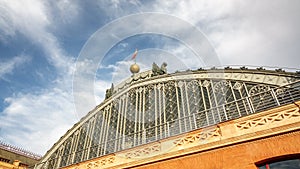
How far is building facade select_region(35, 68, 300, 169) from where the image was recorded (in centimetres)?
553

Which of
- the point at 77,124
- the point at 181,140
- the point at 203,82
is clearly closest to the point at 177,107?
the point at 203,82

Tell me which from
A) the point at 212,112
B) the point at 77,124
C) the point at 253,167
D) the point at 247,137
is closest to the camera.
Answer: the point at 253,167

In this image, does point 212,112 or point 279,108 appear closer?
point 279,108

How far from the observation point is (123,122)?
14477 mm

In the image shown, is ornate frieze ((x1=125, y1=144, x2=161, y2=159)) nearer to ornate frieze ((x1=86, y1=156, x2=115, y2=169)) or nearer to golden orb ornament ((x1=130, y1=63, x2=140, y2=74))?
ornate frieze ((x1=86, y1=156, x2=115, y2=169))

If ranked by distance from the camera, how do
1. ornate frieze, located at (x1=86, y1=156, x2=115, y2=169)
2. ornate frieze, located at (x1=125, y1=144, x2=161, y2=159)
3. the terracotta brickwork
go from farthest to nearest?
ornate frieze, located at (x1=86, y1=156, x2=115, y2=169) → ornate frieze, located at (x1=125, y1=144, x2=161, y2=159) → the terracotta brickwork

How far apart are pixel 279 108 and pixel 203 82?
708 cm

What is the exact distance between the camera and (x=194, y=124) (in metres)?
10.5

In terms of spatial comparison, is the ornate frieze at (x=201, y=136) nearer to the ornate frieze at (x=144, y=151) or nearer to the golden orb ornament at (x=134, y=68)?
the ornate frieze at (x=144, y=151)

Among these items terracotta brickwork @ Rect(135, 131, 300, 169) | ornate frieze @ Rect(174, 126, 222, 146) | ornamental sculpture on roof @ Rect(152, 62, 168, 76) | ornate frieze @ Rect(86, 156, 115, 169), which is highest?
ornamental sculpture on roof @ Rect(152, 62, 168, 76)

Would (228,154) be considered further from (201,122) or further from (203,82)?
(203,82)

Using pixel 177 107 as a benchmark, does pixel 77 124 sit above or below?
above

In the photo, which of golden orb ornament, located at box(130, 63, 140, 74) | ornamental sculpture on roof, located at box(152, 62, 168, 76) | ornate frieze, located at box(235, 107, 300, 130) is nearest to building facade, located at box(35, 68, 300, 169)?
ornate frieze, located at box(235, 107, 300, 130)

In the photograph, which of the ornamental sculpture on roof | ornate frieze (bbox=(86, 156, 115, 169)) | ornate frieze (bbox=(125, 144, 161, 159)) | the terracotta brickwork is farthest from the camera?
the ornamental sculpture on roof
